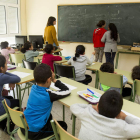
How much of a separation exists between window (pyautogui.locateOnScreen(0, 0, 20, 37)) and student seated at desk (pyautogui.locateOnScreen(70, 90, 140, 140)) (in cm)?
589

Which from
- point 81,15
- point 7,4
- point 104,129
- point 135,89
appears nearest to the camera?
point 104,129

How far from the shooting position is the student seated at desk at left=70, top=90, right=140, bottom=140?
36.8 inches

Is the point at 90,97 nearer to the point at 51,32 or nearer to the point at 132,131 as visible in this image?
the point at 132,131

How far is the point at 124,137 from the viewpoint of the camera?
0.97 metres

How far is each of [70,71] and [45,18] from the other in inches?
158

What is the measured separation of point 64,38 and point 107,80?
145 inches

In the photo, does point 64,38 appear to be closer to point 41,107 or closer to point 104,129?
point 41,107

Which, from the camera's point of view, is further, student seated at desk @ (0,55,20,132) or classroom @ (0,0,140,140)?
student seated at desk @ (0,55,20,132)

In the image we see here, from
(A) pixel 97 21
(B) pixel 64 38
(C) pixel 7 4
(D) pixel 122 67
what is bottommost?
(D) pixel 122 67

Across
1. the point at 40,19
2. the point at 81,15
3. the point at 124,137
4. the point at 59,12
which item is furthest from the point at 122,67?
the point at 124,137

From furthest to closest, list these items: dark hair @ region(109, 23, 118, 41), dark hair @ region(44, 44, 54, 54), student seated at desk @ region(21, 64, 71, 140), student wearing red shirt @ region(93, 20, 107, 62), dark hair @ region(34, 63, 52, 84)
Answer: student wearing red shirt @ region(93, 20, 107, 62) → dark hair @ region(109, 23, 118, 41) → dark hair @ region(44, 44, 54, 54) → dark hair @ region(34, 63, 52, 84) → student seated at desk @ region(21, 64, 71, 140)

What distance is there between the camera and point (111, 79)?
218 centimetres

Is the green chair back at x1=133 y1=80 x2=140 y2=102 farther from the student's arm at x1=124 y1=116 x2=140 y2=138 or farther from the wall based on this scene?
the wall

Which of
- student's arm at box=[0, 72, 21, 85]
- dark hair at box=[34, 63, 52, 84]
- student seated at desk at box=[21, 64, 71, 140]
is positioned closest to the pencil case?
student seated at desk at box=[21, 64, 71, 140]
